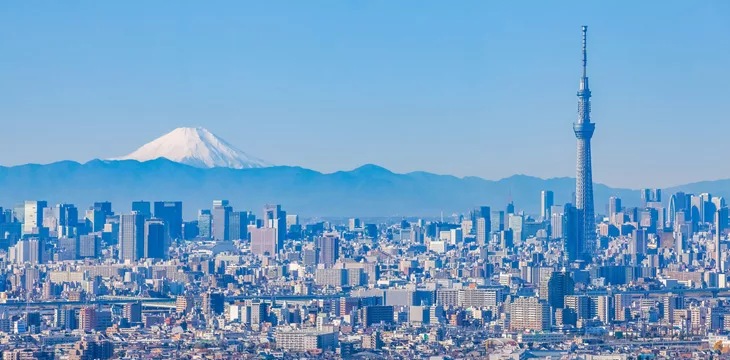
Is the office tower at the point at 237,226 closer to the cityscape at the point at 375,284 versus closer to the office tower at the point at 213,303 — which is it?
the cityscape at the point at 375,284

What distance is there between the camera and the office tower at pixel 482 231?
102m

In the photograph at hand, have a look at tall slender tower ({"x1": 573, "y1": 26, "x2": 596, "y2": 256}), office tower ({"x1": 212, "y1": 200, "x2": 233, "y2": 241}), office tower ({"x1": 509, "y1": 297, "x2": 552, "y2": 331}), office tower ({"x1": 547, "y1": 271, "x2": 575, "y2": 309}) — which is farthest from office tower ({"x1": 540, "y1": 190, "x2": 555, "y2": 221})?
office tower ({"x1": 509, "y1": 297, "x2": 552, "y2": 331})

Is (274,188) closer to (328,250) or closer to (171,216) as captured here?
(171,216)

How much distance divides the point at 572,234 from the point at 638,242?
504 cm

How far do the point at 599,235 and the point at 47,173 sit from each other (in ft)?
212

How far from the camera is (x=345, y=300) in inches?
2250

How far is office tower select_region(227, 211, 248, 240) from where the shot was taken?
107375 millimetres

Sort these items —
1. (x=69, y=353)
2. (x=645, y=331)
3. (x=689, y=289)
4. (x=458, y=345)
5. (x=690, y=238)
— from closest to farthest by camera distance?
(x=69, y=353)
(x=458, y=345)
(x=645, y=331)
(x=689, y=289)
(x=690, y=238)

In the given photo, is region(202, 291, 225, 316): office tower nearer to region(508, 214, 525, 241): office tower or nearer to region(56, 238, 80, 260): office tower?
region(56, 238, 80, 260): office tower

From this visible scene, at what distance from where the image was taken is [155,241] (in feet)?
300

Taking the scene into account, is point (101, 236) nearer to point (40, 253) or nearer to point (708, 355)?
point (40, 253)

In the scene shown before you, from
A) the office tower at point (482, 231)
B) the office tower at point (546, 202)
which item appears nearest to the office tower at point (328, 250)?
the office tower at point (482, 231)

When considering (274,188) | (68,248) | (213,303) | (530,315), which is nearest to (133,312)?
(213,303)

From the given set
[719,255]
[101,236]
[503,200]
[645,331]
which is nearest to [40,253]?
[101,236]
